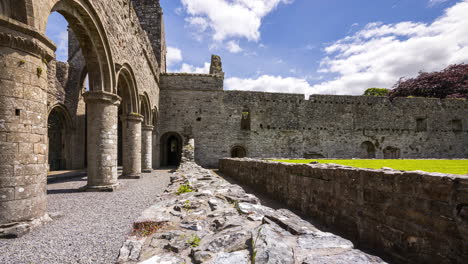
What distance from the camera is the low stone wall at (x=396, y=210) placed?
1.96 meters

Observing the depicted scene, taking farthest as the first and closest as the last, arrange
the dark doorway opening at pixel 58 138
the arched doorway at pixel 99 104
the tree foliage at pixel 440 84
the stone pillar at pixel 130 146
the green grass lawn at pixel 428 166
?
1. the tree foliage at pixel 440 84
2. the dark doorway opening at pixel 58 138
3. the stone pillar at pixel 130 146
4. the arched doorway at pixel 99 104
5. the green grass lawn at pixel 428 166

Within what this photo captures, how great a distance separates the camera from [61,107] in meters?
12.9

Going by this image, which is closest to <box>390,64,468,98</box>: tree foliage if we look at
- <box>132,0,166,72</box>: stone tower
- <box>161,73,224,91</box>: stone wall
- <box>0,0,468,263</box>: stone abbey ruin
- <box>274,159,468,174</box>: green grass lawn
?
<box>0,0,468,263</box>: stone abbey ruin

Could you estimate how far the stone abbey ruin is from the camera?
3264 mm

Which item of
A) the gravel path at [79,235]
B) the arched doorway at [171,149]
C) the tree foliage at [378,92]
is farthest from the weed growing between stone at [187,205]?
the tree foliage at [378,92]

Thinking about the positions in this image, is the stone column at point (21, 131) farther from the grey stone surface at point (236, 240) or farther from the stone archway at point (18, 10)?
the grey stone surface at point (236, 240)

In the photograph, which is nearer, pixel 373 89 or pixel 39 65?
pixel 39 65

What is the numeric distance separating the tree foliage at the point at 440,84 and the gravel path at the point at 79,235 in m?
34.0

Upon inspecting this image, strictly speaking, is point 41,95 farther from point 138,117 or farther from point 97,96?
point 138,117

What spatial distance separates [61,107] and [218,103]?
30.9 feet

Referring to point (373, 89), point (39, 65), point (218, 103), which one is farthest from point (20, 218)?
point (373, 89)

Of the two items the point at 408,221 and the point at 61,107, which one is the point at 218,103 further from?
the point at 408,221

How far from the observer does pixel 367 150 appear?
19.7 m

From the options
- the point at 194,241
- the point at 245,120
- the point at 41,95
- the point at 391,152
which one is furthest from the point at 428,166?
the point at 391,152
